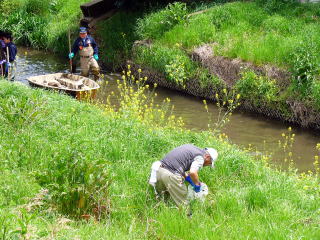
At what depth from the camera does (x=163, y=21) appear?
20891 mm

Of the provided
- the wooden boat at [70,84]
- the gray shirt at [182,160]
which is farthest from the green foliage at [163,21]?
the gray shirt at [182,160]

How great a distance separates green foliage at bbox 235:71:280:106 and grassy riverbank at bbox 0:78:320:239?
5505mm

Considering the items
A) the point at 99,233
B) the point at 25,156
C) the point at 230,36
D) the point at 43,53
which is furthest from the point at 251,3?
the point at 99,233

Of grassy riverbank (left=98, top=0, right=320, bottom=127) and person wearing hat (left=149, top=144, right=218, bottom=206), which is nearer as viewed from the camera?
person wearing hat (left=149, top=144, right=218, bottom=206)

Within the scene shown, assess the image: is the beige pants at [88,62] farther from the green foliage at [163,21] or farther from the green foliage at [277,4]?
the green foliage at [277,4]

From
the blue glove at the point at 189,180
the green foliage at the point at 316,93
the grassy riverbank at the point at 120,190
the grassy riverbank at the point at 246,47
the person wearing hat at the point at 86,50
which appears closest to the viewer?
the grassy riverbank at the point at 120,190

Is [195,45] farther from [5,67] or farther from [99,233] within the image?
[99,233]

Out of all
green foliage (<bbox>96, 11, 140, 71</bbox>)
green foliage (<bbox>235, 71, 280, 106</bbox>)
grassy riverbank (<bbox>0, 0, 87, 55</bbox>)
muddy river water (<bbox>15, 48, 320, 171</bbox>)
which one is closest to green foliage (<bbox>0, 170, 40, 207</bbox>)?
muddy river water (<bbox>15, 48, 320, 171</bbox>)

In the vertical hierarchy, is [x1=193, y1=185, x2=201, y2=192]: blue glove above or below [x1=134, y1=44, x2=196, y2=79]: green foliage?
above

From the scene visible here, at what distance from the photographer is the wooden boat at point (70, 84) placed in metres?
16.0

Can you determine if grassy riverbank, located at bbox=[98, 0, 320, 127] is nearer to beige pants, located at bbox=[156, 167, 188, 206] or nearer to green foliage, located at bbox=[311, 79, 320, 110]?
green foliage, located at bbox=[311, 79, 320, 110]

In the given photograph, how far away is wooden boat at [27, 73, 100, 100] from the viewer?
1602 cm

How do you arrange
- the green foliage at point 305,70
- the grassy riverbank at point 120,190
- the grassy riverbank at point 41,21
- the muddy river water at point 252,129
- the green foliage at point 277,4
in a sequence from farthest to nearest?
the grassy riverbank at point 41,21 < the green foliage at point 277,4 < the green foliage at point 305,70 < the muddy river water at point 252,129 < the grassy riverbank at point 120,190

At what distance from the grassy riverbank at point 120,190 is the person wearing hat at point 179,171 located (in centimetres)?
25
